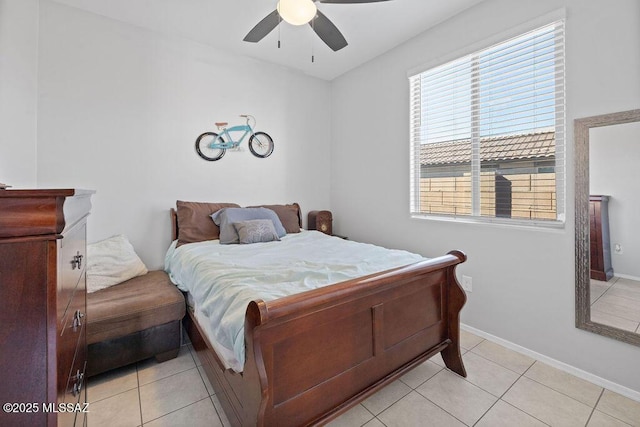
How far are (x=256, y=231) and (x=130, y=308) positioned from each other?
1140mm

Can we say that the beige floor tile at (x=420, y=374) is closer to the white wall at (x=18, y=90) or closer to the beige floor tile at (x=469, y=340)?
the beige floor tile at (x=469, y=340)

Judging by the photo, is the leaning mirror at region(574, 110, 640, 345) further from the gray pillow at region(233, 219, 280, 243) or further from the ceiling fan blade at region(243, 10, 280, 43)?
the gray pillow at region(233, 219, 280, 243)

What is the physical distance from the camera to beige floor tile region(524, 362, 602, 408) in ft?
5.77

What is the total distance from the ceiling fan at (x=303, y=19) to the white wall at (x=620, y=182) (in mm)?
1784

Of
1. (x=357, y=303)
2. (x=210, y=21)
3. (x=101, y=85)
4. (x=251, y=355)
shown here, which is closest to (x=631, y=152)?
(x=357, y=303)

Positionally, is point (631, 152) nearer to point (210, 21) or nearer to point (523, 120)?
point (523, 120)

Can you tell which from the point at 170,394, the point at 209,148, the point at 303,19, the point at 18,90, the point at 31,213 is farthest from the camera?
the point at 209,148

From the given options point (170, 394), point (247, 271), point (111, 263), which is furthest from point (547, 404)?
point (111, 263)

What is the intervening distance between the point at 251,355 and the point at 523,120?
100 inches

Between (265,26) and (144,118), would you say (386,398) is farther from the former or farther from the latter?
(144,118)

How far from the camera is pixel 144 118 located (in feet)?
9.21

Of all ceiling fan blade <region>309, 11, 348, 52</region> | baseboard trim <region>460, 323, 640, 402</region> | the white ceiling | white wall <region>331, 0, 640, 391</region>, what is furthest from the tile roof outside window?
baseboard trim <region>460, 323, 640, 402</region>

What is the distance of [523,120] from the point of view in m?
2.26

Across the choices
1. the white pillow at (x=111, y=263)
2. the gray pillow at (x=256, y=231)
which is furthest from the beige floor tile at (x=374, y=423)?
the white pillow at (x=111, y=263)
